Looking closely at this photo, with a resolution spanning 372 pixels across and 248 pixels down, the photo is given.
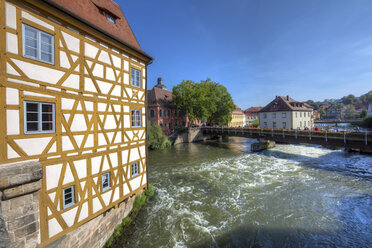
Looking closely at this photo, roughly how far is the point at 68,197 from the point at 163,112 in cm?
2954

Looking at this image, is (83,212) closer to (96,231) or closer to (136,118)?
(96,231)

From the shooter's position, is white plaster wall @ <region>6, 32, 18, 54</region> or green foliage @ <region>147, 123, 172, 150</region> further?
green foliage @ <region>147, 123, 172, 150</region>

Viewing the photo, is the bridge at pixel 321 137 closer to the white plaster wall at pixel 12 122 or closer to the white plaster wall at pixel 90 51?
the white plaster wall at pixel 90 51

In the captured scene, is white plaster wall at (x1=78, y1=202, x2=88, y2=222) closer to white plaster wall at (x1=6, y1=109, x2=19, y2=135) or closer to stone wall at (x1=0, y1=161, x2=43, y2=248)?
stone wall at (x1=0, y1=161, x2=43, y2=248)

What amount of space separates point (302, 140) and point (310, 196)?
1147 centimetres

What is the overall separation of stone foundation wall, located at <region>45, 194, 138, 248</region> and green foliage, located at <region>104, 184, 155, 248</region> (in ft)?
0.54

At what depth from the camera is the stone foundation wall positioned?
544cm

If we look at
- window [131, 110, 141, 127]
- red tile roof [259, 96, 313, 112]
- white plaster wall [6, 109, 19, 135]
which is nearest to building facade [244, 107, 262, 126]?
red tile roof [259, 96, 313, 112]

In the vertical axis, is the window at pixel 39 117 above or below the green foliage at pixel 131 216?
above

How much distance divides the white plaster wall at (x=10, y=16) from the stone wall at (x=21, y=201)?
353 cm

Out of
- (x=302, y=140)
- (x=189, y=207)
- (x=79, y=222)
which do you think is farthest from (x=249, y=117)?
(x=79, y=222)

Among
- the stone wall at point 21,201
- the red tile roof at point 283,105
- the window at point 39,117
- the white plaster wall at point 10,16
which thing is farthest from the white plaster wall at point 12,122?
the red tile roof at point 283,105

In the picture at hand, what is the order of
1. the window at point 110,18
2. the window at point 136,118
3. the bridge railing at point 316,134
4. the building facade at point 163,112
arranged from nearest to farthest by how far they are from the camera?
1. the window at point 110,18
2. the window at point 136,118
3. the bridge railing at point 316,134
4. the building facade at point 163,112

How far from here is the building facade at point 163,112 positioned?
1316 inches
